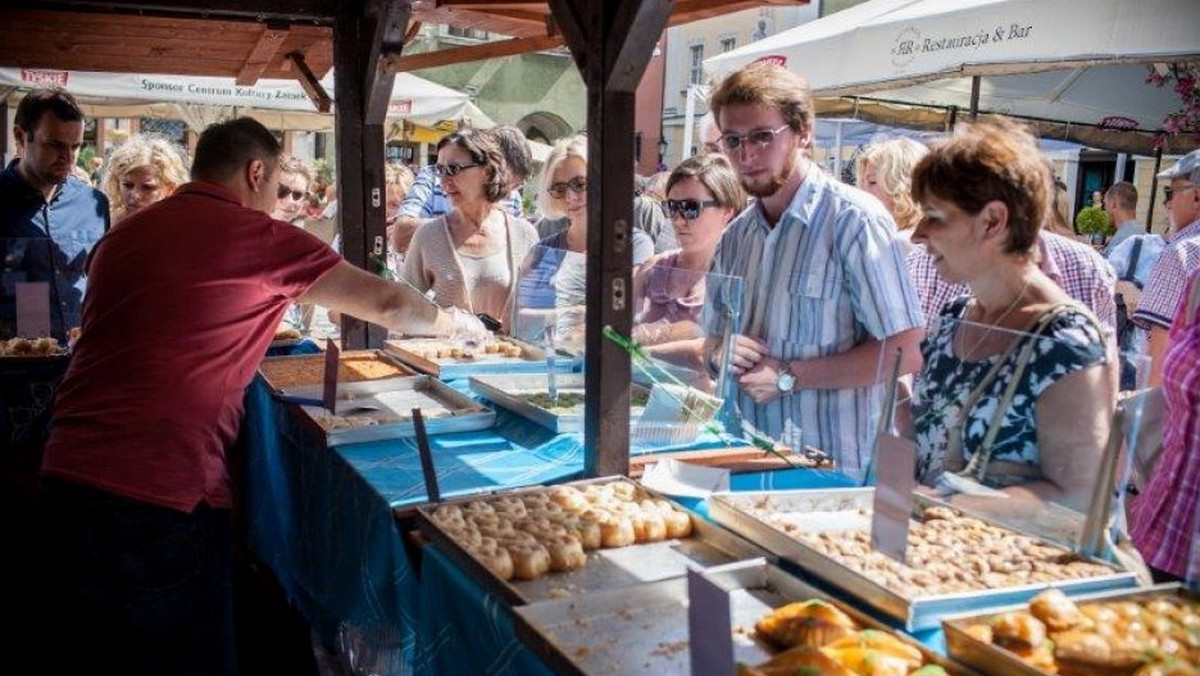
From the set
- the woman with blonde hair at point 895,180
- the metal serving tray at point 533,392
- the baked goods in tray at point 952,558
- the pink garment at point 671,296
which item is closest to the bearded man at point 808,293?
the pink garment at point 671,296

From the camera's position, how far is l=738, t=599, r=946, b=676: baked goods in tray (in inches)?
49.3

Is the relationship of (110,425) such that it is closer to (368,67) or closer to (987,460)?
(987,460)

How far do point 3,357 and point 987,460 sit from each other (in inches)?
133

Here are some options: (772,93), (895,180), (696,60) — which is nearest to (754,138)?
(772,93)

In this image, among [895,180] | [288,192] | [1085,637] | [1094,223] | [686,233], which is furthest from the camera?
[1094,223]

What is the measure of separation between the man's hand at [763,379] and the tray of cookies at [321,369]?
3.97 feet

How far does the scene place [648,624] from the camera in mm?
1516

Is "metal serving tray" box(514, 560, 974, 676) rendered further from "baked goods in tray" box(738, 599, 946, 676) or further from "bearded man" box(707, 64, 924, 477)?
"bearded man" box(707, 64, 924, 477)

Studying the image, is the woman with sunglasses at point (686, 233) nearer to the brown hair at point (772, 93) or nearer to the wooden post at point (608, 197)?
the brown hair at point (772, 93)

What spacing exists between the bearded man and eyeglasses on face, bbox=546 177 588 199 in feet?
4.68

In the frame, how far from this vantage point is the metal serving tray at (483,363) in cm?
334

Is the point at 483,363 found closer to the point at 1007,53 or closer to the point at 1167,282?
the point at 1167,282

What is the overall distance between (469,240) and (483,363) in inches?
40.5

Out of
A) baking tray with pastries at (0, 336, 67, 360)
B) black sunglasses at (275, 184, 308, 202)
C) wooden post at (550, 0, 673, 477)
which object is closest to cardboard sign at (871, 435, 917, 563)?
wooden post at (550, 0, 673, 477)
